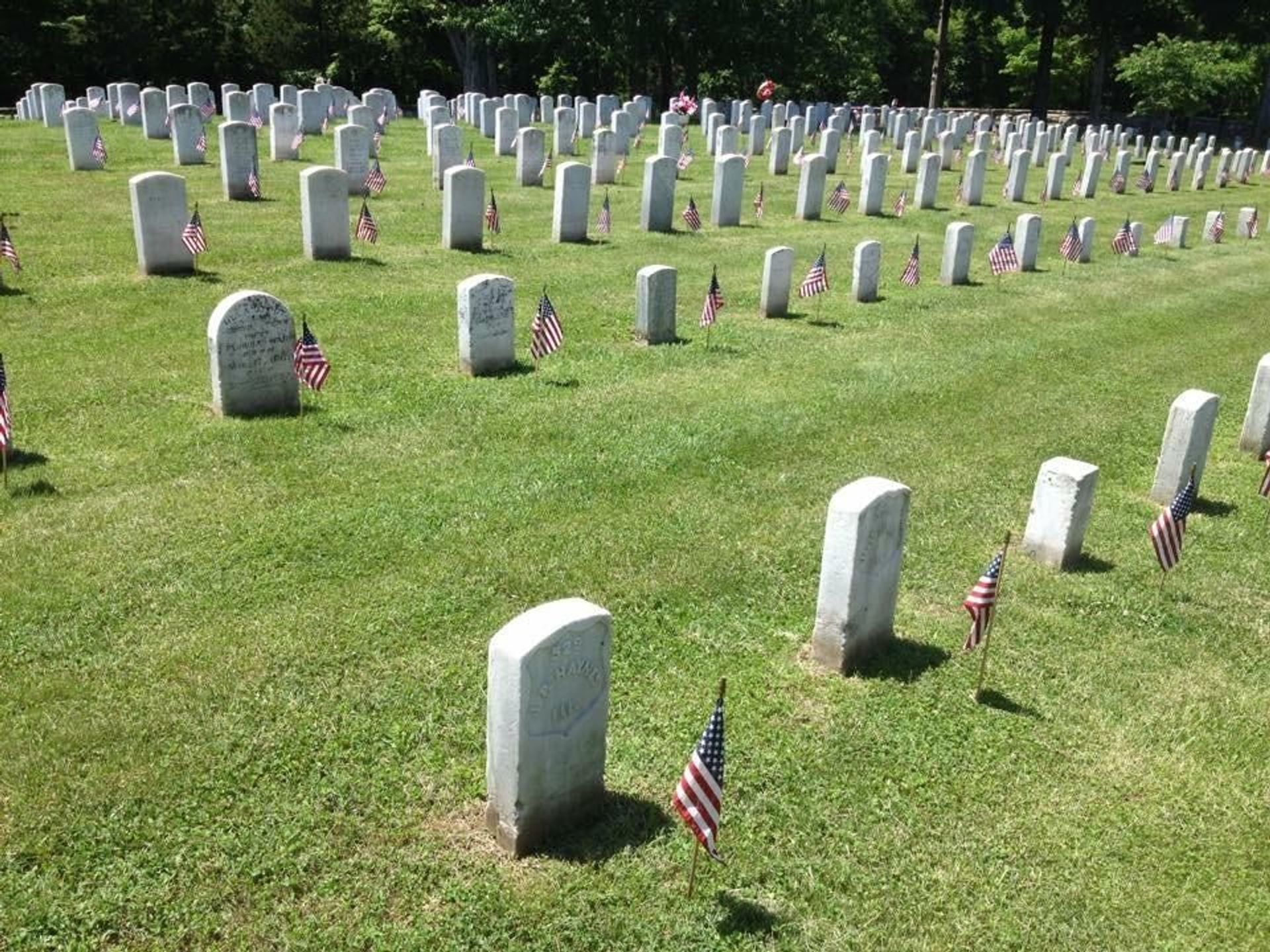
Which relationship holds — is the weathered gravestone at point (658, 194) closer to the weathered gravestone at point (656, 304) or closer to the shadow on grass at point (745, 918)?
the weathered gravestone at point (656, 304)

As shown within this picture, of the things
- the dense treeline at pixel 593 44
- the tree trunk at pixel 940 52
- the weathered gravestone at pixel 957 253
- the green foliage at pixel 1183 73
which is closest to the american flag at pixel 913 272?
the weathered gravestone at pixel 957 253

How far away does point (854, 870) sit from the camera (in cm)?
536

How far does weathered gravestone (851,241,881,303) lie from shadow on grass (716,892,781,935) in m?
13.1

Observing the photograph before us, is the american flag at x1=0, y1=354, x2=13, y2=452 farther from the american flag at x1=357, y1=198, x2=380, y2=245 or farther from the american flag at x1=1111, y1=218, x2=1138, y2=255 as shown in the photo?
the american flag at x1=1111, y1=218, x2=1138, y2=255

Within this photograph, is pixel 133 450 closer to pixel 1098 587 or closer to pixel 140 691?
pixel 140 691

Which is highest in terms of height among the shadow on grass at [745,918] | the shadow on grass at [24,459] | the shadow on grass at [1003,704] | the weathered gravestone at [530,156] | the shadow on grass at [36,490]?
the weathered gravestone at [530,156]

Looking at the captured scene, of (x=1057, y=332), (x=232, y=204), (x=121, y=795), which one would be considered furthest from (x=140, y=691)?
(x=232, y=204)

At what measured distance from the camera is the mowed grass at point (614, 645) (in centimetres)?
513

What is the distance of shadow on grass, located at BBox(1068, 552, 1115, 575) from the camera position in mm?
8734

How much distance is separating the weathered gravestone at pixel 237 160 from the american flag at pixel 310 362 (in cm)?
1125

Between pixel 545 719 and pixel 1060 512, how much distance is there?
16.8ft

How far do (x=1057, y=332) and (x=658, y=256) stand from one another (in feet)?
22.0

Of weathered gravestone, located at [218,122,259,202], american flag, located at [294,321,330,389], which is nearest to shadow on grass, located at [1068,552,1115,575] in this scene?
american flag, located at [294,321,330,389]

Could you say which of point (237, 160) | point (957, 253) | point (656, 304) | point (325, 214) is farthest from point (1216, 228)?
point (237, 160)
